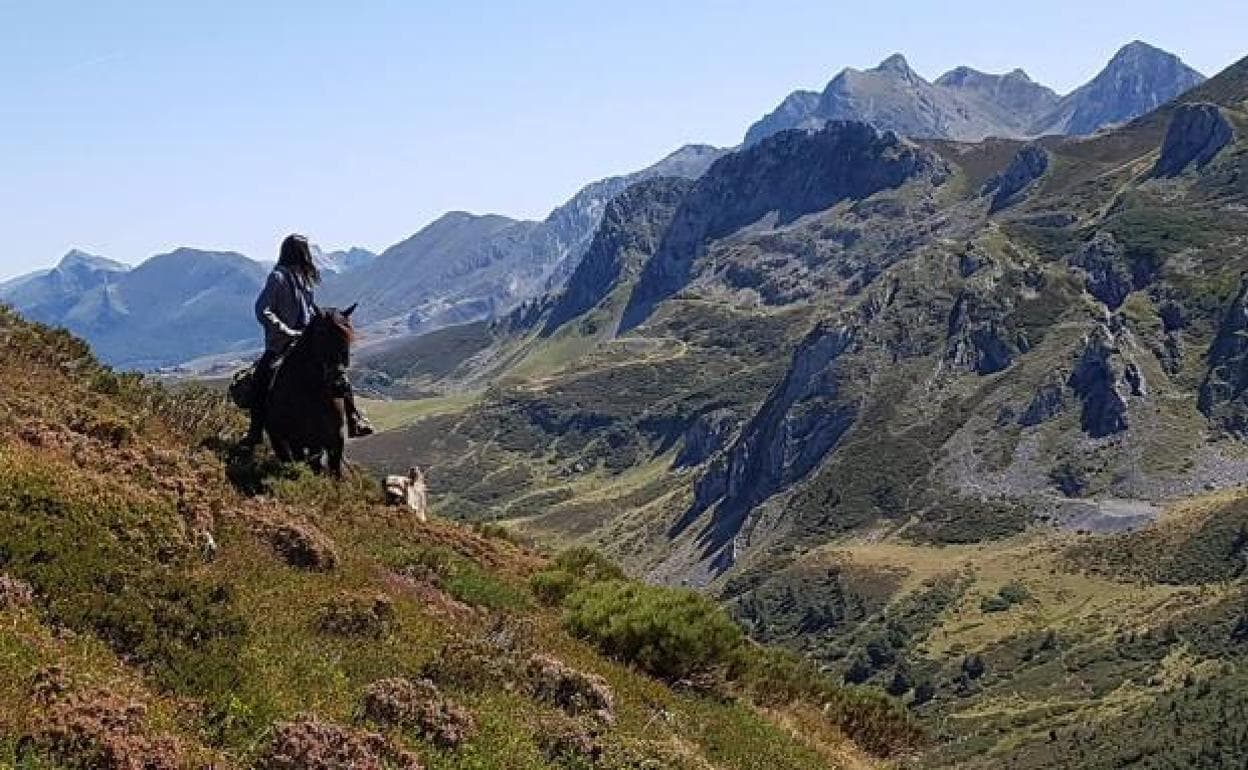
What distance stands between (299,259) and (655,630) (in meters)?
9.09

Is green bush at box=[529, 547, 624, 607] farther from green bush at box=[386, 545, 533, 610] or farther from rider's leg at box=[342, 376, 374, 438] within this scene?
rider's leg at box=[342, 376, 374, 438]

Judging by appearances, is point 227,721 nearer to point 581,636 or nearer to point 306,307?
point 581,636

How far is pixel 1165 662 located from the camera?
200 m

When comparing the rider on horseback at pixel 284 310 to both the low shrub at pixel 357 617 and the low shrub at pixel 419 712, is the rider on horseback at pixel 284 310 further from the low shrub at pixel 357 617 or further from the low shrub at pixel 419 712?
the low shrub at pixel 419 712

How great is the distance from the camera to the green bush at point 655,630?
17594 mm

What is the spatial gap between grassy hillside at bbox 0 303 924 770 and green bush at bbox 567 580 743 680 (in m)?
0.04

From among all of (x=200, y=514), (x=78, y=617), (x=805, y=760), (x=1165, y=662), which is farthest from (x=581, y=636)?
(x=1165, y=662)

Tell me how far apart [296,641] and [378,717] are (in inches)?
70.3

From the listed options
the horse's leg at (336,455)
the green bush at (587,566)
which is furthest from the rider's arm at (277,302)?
the green bush at (587,566)

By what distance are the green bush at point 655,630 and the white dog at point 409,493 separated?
584 cm

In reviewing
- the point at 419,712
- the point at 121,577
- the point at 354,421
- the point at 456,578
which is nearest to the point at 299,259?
the point at 354,421

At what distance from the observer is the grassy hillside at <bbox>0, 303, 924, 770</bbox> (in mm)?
9375

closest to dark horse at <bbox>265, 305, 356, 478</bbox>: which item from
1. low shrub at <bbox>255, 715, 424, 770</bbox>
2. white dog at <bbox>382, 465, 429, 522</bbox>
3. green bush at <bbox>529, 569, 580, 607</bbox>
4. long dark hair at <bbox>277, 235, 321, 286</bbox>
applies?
long dark hair at <bbox>277, 235, 321, 286</bbox>

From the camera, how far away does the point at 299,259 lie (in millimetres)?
20438
